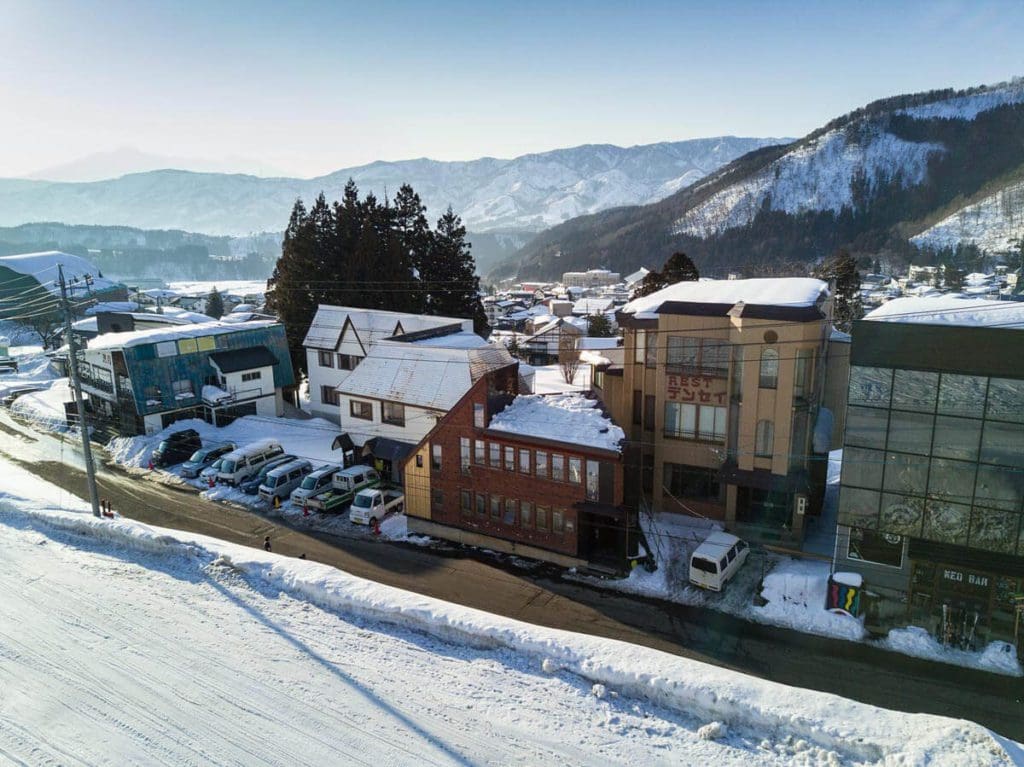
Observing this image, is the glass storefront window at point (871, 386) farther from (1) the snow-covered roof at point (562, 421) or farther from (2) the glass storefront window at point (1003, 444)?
(1) the snow-covered roof at point (562, 421)

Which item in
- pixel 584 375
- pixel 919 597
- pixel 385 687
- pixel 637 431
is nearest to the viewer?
pixel 385 687

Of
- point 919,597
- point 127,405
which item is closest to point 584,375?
point 127,405

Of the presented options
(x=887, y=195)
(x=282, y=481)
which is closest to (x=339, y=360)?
(x=282, y=481)

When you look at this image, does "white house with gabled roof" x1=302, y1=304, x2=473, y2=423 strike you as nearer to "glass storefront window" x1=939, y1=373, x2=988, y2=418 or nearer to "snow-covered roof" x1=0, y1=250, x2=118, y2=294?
"glass storefront window" x1=939, y1=373, x2=988, y2=418

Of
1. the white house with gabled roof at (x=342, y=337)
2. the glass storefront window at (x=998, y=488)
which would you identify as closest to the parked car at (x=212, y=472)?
the white house with gabled roof at (x=342, y=337)

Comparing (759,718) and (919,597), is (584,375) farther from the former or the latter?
(759,718)

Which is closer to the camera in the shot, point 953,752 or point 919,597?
point 953,752
